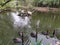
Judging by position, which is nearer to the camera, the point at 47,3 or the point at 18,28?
the point at 18,28

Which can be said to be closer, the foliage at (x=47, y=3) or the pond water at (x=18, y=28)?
the pond water at (x=18, y=28)

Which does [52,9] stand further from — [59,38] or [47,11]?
[59,38]

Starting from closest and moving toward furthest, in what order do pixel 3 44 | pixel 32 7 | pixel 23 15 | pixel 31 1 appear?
pixel 3 44 < pixel 23 15 < pixel 32 7 < pixel 31 1

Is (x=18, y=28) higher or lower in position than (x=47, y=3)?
higher

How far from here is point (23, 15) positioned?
623 inches

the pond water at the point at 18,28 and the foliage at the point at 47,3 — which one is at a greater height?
the pond water at the point at 18,28

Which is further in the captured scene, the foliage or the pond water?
the foliage

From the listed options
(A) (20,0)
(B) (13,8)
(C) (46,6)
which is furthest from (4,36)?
(A) (20,0)

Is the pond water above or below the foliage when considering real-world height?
above

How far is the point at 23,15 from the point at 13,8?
115 inches

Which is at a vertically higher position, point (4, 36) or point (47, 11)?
point (4, 36)

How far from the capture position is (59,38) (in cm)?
797

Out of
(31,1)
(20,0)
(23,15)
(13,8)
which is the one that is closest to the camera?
(23,15)

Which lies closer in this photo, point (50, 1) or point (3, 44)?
point (3, 44)
